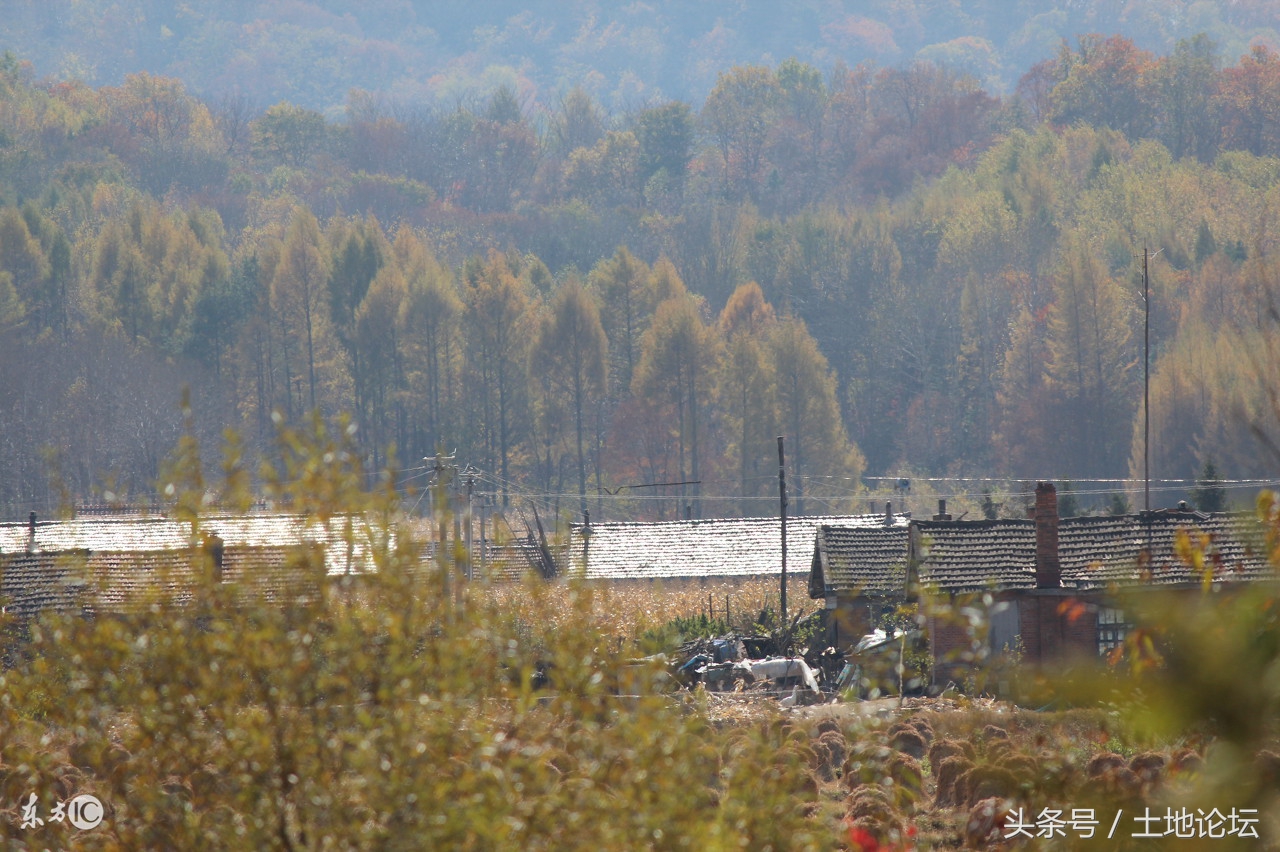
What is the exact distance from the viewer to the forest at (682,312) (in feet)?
244

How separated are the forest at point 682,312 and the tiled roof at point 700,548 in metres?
9.94

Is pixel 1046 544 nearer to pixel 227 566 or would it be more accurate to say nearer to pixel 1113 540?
pixel 1113 540

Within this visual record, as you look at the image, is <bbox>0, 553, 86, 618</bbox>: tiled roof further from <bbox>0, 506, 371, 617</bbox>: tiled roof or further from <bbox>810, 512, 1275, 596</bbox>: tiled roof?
<bbox>810, 512, 1275, 596</bbox>: tiled roof

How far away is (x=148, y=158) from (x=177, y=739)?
117409mm

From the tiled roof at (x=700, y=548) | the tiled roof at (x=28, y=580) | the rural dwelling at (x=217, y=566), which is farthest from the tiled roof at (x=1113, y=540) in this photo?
the rural dwelling at (x=217, y=566)

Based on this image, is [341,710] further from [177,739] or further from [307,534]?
[307,534]

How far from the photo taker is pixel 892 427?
88062 mm

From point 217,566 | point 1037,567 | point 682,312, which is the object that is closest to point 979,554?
point 1037,567

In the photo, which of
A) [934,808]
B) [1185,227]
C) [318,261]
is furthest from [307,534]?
[1185,227]

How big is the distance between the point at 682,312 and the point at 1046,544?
53.2m

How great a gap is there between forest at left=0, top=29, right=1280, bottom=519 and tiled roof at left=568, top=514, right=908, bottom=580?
→ 391 inches

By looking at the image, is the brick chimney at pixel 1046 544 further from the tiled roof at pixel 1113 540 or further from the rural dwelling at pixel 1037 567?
the tiled roof at pixel 1113 540

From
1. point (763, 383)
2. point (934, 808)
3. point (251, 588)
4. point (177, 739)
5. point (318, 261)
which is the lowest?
point (934, 808)

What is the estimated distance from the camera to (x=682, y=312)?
3088 inches
